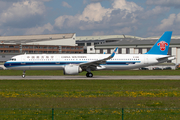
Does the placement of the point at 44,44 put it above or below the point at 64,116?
above

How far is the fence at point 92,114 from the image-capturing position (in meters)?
13.1

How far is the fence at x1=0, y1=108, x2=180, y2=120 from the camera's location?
13.1 m

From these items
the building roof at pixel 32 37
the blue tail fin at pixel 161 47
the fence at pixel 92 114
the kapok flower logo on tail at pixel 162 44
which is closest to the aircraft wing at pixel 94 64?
the blue tail fin at pixel 161 47

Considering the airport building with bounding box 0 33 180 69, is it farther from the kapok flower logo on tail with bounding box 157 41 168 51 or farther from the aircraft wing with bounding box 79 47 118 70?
the aircraft wing with bounding box 79 47 118 70

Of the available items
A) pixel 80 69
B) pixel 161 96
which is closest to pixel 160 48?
pixel 80 69

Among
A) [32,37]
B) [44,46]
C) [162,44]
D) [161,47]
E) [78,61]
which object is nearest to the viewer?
[78,61]

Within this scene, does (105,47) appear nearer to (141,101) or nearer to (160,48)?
(160,48)

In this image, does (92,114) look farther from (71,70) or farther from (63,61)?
(63,61)

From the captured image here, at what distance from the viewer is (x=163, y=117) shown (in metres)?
13.2

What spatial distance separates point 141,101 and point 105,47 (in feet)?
318

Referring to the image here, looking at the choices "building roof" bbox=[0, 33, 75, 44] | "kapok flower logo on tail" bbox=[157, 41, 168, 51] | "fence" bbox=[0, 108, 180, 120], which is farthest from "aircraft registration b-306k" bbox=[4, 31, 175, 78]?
"building roof" bbox=[0, 33, 75, 44]

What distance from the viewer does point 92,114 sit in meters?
13.7

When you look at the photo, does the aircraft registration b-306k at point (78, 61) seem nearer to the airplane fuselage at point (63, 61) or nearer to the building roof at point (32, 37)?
the airplane fuselage at point (63, 61)

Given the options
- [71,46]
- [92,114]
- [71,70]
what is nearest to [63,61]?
[71,70]
